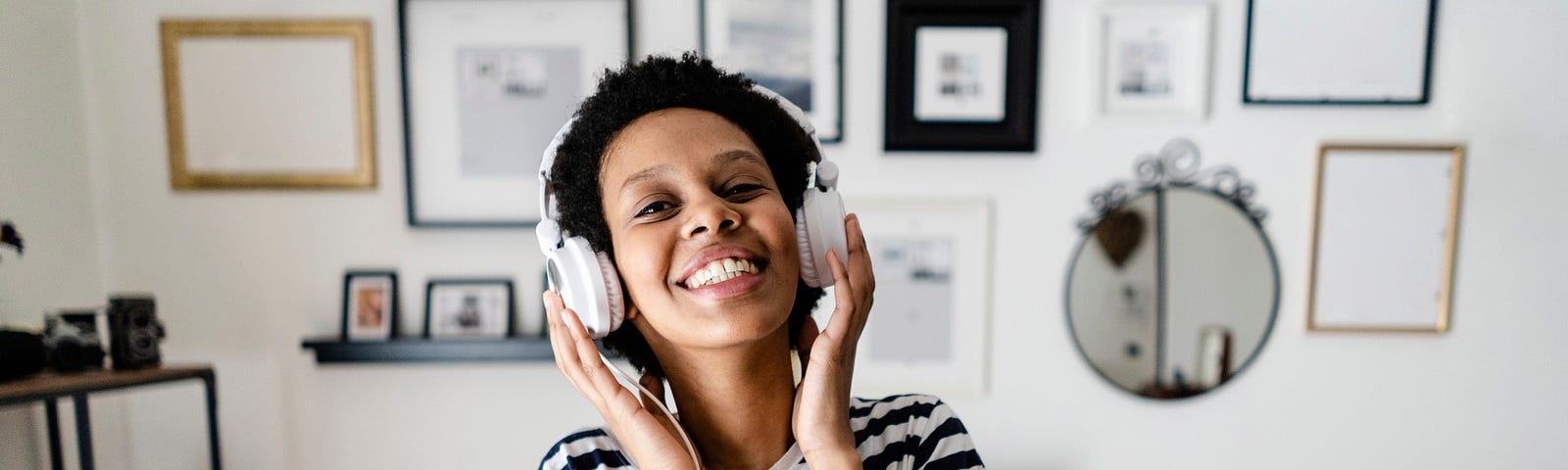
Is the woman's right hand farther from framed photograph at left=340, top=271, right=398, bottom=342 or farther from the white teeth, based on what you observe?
framed photograph at left=340, top=271, right=398, bottom=342

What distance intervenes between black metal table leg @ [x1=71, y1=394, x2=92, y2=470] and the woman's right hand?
1273 mm

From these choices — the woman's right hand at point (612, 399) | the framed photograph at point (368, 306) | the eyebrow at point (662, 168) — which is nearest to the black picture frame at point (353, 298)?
the framed photograph at point (368, 306)

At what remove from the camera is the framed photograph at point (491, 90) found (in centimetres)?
172

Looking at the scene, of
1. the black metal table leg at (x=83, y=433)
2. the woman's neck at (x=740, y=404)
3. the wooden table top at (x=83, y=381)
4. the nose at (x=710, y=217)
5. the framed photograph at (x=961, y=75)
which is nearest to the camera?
the nose at (x=710, y=217)

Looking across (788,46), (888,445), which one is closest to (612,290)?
(888,445)

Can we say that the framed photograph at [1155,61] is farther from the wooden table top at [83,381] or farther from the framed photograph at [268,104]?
the wooden table top at [83,381]

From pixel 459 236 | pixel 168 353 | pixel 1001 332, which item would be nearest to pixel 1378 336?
pixel 1001 332

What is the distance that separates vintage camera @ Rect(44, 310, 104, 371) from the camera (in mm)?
1413

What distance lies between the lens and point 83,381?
1.35 metres

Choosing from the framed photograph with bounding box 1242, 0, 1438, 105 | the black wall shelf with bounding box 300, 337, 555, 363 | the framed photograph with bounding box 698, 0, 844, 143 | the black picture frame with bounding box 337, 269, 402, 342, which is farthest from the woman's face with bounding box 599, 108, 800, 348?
the framed photograph with bounding box 1242, 0, 1438, 105

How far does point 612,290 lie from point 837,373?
32 cm

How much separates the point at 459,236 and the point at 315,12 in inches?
27.6

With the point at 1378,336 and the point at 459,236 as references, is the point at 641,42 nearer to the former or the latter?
the point at 459,236

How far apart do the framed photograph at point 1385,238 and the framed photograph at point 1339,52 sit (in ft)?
0.56
